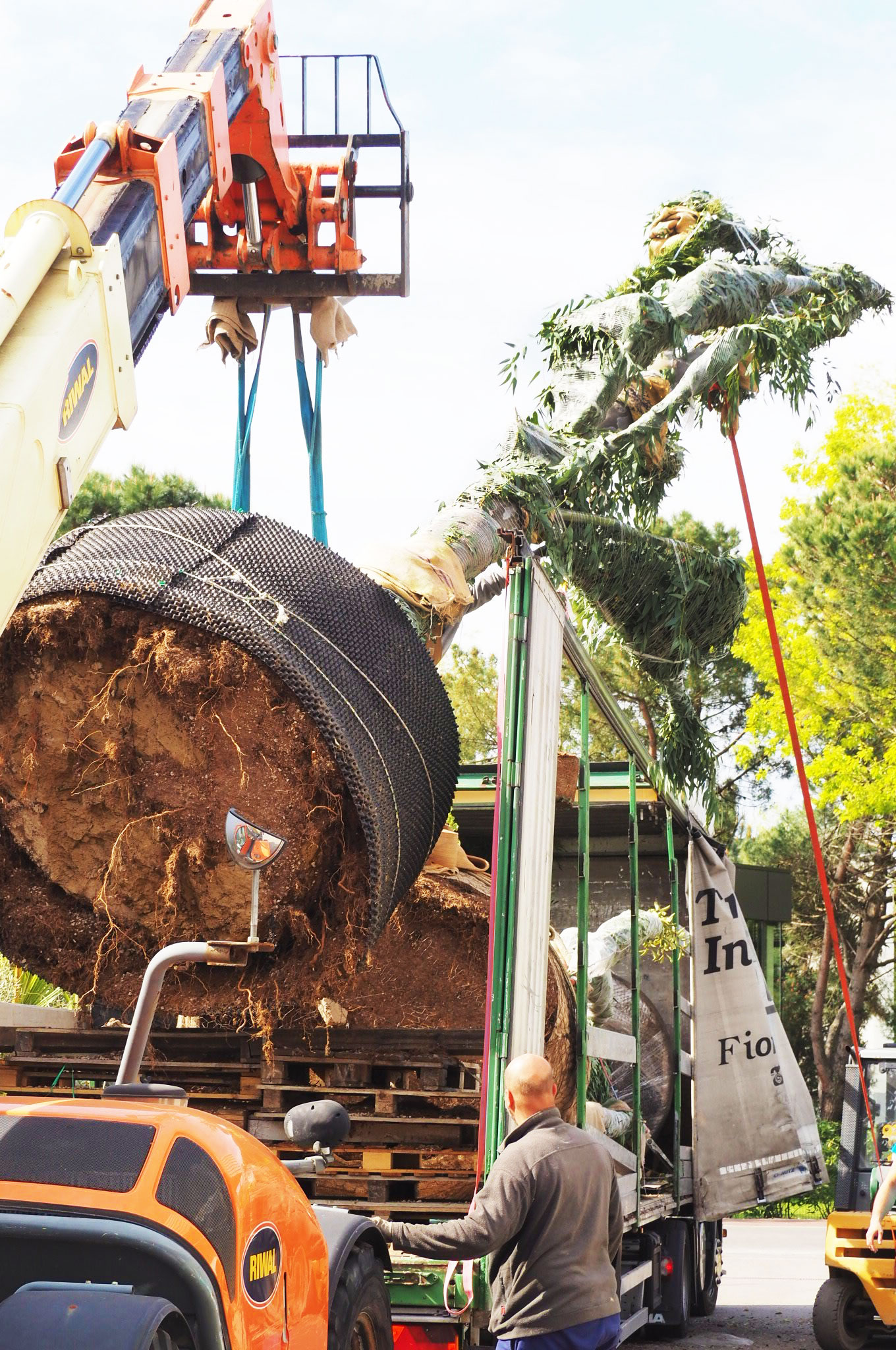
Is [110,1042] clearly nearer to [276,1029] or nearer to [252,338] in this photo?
[276,1029]

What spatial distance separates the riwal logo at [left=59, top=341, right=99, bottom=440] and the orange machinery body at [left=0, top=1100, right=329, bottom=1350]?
193 centimetres

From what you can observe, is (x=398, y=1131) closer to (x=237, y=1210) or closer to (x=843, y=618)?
(x=237, y=1210)

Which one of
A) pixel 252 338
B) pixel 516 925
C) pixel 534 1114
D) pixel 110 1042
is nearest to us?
pixel 534 1114

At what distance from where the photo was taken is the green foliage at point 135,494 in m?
23.8

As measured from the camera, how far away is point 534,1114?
13.6 feet

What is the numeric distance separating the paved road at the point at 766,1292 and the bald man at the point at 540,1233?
5.57 metres

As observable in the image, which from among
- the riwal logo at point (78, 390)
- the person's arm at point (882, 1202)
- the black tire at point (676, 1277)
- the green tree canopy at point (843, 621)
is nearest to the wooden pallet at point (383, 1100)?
the person's arm at point (882, 1202)

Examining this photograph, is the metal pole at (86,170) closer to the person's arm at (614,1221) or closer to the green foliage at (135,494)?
the person's arm at (614,1221)

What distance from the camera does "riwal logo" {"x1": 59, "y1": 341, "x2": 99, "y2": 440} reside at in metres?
4.23

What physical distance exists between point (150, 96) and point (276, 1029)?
3696mm

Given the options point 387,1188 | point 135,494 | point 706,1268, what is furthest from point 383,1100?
point 135,494

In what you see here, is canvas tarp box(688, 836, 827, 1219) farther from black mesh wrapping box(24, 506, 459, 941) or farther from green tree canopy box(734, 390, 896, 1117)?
green tree canopy box(734, 390, 896, 1117)

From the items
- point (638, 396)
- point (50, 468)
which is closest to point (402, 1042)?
point (50, 468)

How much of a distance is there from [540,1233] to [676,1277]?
194 inches
